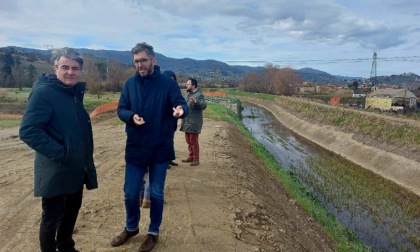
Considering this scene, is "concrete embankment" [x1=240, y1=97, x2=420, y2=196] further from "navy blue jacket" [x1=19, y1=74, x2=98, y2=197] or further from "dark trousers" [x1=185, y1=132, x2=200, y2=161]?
"navy blue jacket" [x1=19, y1=74, x2=98, y2=197]

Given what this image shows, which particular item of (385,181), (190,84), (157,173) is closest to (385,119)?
(385,181)

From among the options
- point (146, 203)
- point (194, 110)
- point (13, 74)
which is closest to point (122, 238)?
point (146, 203)

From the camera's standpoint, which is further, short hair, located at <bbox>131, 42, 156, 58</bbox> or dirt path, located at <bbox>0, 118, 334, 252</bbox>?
dirt path, located at <bbox>0, 118, 334, 252</bbox>

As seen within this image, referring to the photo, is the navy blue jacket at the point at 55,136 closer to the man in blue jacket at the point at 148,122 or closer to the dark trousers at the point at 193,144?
the man in blue jacket at the point at 148,122

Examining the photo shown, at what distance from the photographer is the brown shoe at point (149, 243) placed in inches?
173

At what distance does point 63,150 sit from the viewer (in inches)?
141

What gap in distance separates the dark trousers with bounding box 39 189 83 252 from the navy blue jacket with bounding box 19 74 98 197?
0.45 ft

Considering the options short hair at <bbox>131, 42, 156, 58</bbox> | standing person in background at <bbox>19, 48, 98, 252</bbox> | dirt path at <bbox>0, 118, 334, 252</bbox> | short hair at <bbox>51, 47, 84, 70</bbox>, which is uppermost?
short hair at <bbox>131, 42, 156, 58</bbox>

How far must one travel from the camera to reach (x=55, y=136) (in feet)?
11.9

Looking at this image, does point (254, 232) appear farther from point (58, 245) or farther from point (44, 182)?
point (44, 182)

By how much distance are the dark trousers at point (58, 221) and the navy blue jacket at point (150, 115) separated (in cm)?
79

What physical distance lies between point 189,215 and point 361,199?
889 cm

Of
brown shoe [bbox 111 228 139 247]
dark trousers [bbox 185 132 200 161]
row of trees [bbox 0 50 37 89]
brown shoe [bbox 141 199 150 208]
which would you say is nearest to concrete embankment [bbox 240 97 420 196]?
dark trousers [bbox 185 132 200 161]

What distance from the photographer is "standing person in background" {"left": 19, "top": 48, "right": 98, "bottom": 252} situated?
3521 millimetres
